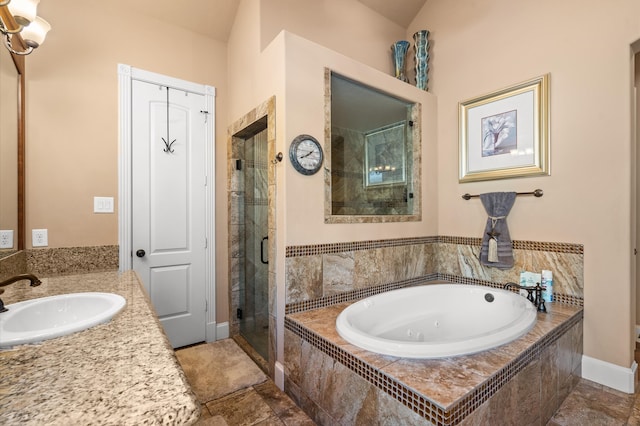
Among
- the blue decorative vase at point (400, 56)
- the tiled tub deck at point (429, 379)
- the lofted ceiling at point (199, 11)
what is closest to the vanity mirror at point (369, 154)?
the blue decorative vase at point (400, 56)

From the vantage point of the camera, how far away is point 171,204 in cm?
263

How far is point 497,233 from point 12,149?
345cm

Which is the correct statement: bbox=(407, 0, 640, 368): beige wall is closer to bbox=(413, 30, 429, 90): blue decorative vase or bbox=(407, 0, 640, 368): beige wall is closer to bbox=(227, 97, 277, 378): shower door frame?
bbox=(413, 30, 429, 90): blue decorative vase

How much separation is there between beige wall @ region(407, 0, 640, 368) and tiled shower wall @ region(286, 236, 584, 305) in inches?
4.1

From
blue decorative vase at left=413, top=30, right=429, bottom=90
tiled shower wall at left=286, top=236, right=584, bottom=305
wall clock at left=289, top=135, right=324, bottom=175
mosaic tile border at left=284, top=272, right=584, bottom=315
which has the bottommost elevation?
mosaic tile border at left=284, top=272, right=584, bottom=315

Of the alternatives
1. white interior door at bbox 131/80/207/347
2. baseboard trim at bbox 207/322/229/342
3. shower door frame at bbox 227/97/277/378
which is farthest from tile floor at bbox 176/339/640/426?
white interior door at bbox 131/80/207/347

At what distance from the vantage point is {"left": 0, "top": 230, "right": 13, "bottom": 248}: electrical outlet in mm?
1600

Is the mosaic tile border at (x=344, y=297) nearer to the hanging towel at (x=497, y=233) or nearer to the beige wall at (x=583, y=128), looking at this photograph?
the hanging towel at (x=497, y=233)

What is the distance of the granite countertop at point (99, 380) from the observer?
1.76 feet

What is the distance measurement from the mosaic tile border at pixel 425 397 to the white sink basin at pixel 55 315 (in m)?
0.99

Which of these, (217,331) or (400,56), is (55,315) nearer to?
(217,331)

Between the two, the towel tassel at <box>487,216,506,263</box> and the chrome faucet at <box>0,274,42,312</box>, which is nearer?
the chrome faucet at <box>0,274,42,312</box>

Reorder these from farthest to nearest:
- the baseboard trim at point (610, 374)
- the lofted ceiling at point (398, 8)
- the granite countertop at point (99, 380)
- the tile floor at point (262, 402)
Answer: the lofted ceiling at point (398, 8), the baseboard trim at point (610, 374), the tile floor at point (262, 402), the granite countertop at point (99, 380)

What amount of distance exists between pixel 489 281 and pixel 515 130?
1308mm
